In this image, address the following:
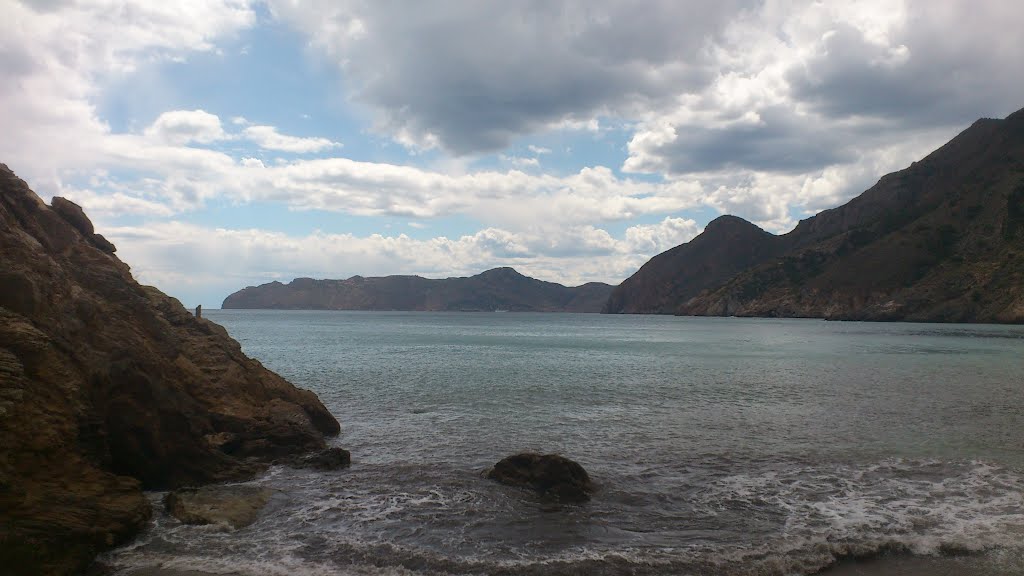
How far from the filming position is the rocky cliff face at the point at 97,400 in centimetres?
1169

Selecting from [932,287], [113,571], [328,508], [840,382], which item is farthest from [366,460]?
[932,287]

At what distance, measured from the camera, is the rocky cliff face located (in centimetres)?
1169

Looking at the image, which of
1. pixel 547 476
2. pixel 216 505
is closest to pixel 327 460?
pixel 216 505

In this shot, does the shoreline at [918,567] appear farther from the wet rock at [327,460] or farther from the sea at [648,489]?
the wet rock at [327,460]

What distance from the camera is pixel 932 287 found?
168000 mm

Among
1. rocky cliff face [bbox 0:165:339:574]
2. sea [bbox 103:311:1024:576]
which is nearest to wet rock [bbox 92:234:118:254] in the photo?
rocky cliff face [bbox 0:165:339:574]

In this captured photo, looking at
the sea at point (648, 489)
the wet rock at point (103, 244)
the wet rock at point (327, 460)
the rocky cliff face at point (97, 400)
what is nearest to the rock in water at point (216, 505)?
the sea at point (648, 489)

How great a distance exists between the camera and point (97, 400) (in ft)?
49.8

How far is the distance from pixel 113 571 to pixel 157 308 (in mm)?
14950

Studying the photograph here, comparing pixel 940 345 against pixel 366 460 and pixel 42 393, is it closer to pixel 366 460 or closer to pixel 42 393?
pixel 366 460

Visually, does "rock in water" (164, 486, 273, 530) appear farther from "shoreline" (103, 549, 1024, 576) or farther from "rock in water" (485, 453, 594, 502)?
"rock in water" (485, 453, 594, 502)

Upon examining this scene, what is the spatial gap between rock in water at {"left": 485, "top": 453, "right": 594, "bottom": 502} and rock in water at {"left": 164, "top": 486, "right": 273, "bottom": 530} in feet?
22.0

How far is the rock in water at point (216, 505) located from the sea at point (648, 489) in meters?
0.30

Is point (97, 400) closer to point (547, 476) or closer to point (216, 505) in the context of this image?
point (216, 505)
